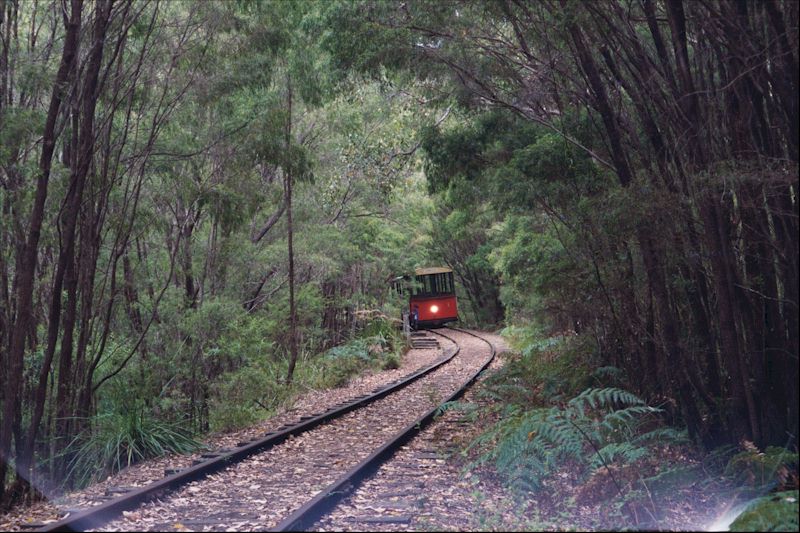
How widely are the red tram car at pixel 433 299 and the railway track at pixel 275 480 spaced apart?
28184mm

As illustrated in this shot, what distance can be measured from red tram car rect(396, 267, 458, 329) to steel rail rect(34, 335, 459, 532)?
91.8 ft

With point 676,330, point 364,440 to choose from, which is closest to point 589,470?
point 676,330

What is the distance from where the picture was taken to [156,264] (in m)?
15.5

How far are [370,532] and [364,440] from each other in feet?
15.5

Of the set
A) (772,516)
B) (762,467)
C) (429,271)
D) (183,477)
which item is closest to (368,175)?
(183,477)

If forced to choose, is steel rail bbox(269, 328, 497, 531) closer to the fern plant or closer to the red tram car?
the fern plant

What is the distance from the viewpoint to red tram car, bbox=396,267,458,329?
137 ft

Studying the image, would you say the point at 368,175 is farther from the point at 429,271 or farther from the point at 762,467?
the point at 429,271

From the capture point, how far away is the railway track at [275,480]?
6.09m

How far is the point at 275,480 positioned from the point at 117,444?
2971 mm

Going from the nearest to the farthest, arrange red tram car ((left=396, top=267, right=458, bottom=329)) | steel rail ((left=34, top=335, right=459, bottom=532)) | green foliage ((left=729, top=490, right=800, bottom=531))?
green foliage ((left=729, top=490, right=800, bottom=531)) < steel rail ((left=34, top=335, right=459, bottom=532)) < red tram car ((left=396, top=267, right=458, bottom=329))

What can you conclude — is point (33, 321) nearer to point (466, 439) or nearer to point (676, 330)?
point (466, 439)

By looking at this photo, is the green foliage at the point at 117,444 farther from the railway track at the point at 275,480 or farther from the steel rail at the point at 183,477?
the railway track at the point at 275,480

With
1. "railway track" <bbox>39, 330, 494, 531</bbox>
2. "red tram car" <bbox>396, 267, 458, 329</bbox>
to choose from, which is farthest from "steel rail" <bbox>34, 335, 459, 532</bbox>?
"red tram car" <bbox>396, 267, 458, 329</bbox>
